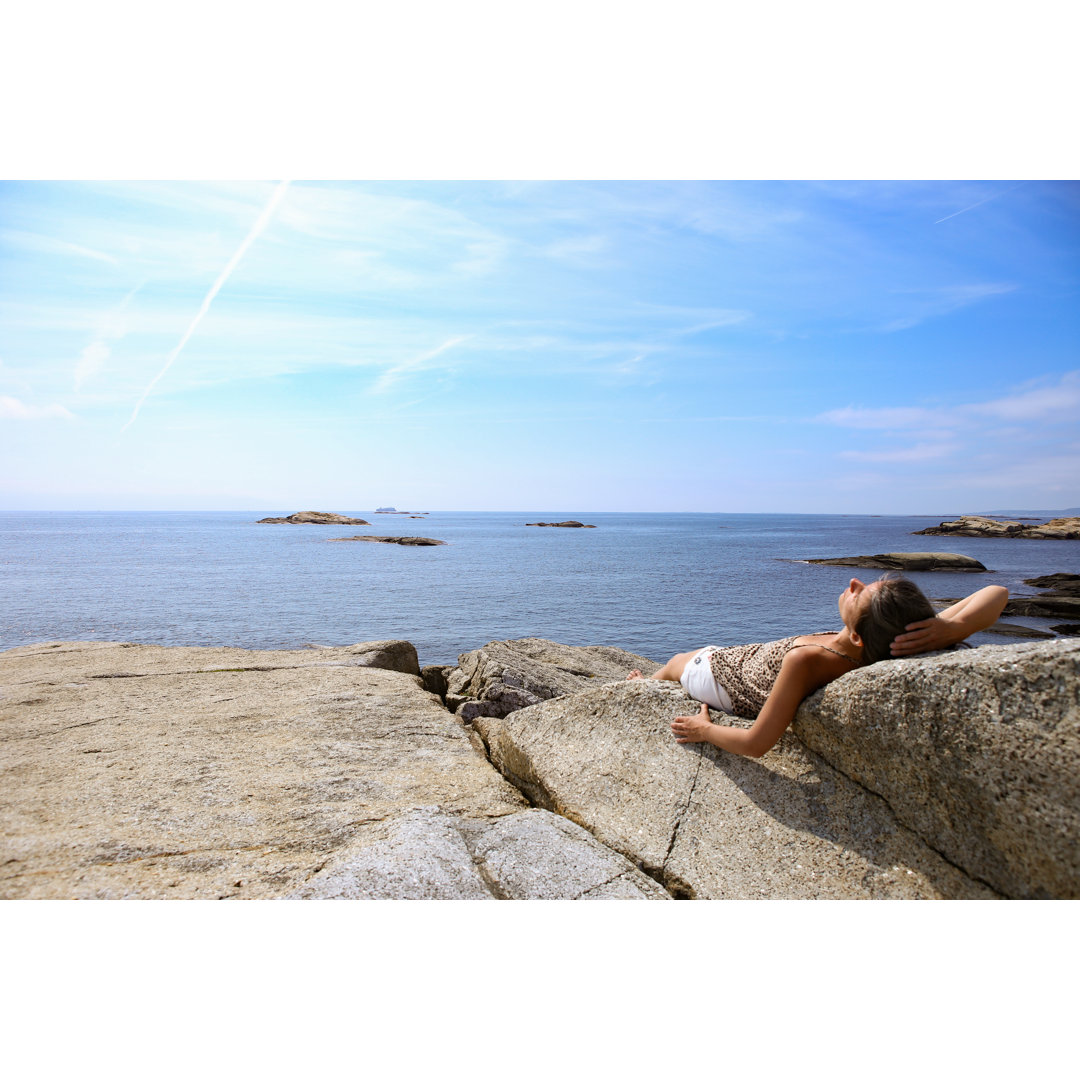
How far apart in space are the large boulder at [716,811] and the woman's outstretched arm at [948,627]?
2.50 feet

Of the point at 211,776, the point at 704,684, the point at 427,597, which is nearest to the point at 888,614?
the point at 704,684

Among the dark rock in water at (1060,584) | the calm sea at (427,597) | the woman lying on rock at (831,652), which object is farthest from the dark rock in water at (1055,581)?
the woman lying on rock at (831,652)

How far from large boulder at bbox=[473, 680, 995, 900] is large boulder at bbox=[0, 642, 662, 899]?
28cm

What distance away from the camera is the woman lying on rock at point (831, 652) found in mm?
3107

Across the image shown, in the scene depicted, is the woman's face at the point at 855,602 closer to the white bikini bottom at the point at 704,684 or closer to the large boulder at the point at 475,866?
the white bikini bottom at the point at 704,684

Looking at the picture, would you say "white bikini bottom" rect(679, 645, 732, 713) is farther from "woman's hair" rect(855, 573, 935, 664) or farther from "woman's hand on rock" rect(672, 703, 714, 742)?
"woman's hair" rect(855, 573, 935, 664)

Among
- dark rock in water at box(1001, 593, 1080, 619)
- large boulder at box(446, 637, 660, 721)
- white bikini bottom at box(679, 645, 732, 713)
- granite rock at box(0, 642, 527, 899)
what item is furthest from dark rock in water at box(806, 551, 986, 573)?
white bikini bottom at box(679, 645, 732, 713)

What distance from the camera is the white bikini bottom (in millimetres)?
3836

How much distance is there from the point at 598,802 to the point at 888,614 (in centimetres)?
193

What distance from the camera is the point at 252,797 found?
3768 mm

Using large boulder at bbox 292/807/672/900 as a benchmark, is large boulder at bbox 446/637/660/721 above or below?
below

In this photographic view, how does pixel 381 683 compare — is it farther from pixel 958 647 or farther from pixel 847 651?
pixel 958 647

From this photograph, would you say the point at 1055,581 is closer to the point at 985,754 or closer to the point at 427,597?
the point at 427,597

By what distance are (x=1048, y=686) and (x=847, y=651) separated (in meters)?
0.96
